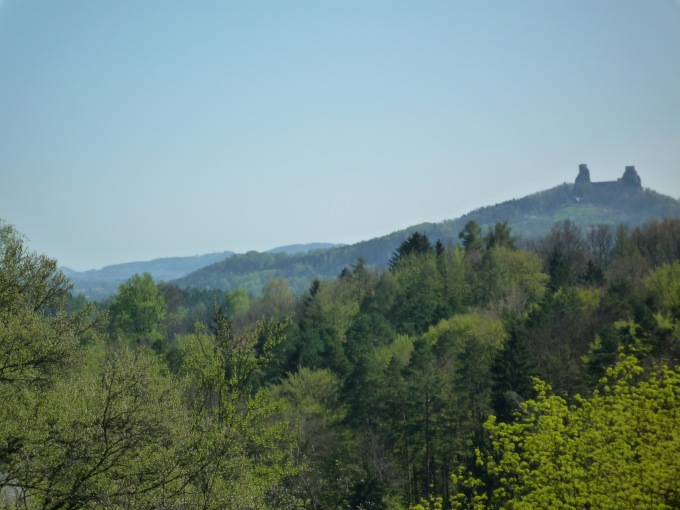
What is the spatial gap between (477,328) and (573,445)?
43.4 m

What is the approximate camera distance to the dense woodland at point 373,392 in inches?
556

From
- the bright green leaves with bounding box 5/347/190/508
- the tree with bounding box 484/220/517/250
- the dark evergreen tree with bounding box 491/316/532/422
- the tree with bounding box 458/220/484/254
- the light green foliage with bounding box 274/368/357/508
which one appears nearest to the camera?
the bright green leaves with bounding box 5/347/190/508

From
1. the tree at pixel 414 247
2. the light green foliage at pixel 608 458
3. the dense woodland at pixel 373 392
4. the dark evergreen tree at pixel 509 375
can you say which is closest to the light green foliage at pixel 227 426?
the dense woodland at pixel 373 392

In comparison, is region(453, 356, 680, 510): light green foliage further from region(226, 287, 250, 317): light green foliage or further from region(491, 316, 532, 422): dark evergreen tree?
region(226, 287, 250, 317): light green foliage

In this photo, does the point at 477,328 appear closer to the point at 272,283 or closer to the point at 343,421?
the point at 343,421

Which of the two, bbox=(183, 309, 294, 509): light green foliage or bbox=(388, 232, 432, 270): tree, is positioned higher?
bbox=(388, 232, 432, 270): tree

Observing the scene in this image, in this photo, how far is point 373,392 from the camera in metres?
48.8

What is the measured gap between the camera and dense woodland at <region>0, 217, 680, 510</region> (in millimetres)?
14117

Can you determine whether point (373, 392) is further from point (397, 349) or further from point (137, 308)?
point (137, 308)

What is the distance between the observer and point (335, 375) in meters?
58.1

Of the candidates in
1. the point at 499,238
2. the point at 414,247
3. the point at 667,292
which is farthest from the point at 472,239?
the point at 667,292

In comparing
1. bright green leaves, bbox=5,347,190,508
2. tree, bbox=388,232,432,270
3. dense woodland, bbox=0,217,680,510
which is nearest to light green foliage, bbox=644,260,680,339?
dense woodland, bbox=0,217,680,510

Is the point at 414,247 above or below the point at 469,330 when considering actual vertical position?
above

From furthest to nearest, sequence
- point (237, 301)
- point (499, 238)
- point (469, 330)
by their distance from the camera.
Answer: point (237, 301)
point (499, 238)
point (469, 330)
